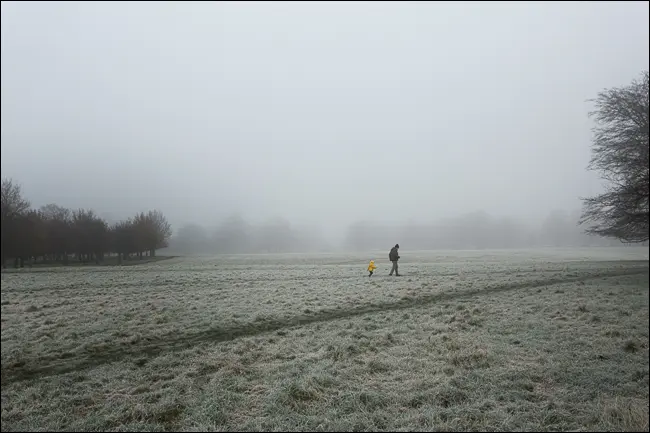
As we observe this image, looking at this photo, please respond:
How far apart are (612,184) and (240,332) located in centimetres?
581

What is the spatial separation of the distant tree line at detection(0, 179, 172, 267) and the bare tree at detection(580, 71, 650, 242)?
6130 mm

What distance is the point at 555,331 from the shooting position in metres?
4.56

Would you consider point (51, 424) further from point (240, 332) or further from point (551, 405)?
point (551, 405)

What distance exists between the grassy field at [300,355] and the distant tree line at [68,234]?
25cm

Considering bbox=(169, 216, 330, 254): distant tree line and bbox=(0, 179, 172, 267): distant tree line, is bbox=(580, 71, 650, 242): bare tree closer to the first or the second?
bbox=(169, 216, 330, 254): distant tree line

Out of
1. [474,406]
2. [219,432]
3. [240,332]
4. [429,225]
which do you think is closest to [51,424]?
[219,432]

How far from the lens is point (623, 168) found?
365 centimetres

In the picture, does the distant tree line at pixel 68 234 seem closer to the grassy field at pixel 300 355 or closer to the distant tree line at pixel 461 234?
the grassy field at pixel 300 355

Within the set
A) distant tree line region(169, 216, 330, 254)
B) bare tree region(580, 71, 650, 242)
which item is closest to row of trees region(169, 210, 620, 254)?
distant tree line region(169, 216, 330, 254)

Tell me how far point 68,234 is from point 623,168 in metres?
6.99

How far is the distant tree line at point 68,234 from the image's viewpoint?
3.60m

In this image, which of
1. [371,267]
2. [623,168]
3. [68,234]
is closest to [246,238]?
[68,234]

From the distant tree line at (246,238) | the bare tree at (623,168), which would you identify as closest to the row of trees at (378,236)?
the distant tree line at (246,238)

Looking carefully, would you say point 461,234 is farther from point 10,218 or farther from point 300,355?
point 10,218
